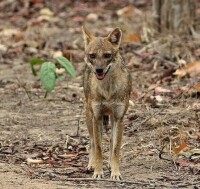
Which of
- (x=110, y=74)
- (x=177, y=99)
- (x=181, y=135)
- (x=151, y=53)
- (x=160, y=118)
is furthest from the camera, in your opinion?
(x=151, y=53)

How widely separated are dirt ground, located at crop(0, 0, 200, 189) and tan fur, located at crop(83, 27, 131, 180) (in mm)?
263

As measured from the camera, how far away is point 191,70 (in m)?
11.6

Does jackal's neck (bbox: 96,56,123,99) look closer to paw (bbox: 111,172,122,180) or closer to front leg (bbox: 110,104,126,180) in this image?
front leg (bbox: 110,104,126,180)

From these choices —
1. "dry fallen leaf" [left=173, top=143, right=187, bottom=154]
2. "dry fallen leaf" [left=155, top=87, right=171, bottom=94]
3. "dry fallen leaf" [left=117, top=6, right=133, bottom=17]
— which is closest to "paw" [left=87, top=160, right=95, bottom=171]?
"dry fallen leaf" [left=173, top=143, right=187, bottom=154]

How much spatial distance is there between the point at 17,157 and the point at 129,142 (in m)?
1.30

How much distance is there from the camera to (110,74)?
25.4ft

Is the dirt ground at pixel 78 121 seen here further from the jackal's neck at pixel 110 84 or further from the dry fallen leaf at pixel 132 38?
the jackal's neck at pixel 110 84

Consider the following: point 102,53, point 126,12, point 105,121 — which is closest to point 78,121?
point 105,121

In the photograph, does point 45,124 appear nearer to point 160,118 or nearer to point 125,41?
point 160,118

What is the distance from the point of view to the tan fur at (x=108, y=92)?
759 cm

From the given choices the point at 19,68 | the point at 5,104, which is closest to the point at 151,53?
the point at 19,68

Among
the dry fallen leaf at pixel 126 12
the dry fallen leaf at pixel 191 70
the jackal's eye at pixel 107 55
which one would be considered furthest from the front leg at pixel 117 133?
the dry fallen leaf at pixel 126 12

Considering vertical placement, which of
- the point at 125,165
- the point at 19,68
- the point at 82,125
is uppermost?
the point at 19,68

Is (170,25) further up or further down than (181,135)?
further up
